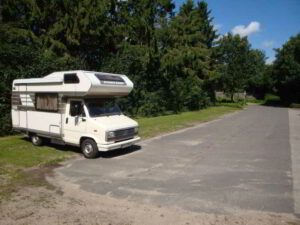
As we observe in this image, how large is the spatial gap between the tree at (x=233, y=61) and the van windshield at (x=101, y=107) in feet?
122

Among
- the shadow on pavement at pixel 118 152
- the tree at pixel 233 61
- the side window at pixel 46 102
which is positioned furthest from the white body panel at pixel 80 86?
the tree at pixel 233 61

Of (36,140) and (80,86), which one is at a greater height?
(80,86)

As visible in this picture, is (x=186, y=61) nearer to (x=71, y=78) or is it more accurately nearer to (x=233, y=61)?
(x=233, y=61)

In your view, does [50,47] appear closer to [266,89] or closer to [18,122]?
[18,122]

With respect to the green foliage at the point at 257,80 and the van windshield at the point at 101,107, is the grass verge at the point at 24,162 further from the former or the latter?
the green foliage at the point at 257,80

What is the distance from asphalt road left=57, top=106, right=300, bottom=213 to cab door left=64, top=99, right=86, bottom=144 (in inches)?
42.5

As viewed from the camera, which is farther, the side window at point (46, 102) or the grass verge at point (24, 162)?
the side window at point (46, 102)

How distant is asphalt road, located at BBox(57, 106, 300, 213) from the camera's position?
7066mm

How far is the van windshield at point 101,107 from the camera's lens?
37.3 ft

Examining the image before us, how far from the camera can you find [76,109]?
11469 mm

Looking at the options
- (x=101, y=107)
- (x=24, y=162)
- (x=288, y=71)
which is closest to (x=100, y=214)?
(x=24, y=162)

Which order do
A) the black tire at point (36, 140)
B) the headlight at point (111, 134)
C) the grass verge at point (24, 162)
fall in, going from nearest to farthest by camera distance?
the grass verge at point (24, 162) → the headlight at point (111, 134) → the black tire at point (36, 140)

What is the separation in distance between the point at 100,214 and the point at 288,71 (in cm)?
4927

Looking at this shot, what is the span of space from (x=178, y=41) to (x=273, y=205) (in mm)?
29384
